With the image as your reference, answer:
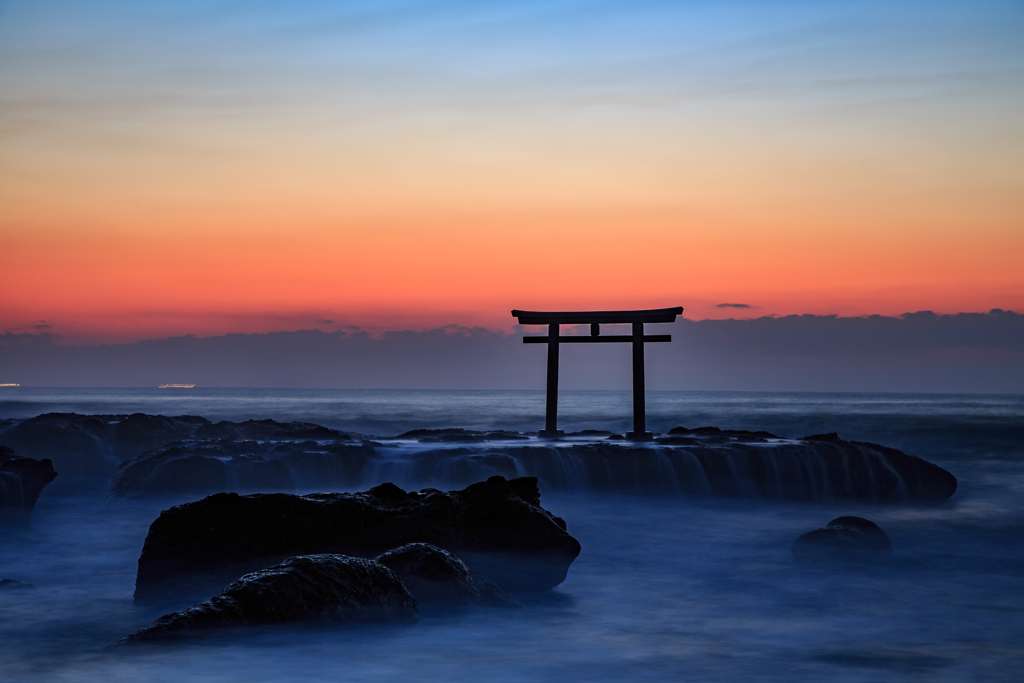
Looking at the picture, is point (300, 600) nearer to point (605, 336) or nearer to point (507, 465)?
point (507, 465)

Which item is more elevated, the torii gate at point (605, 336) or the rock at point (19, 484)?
the torii gate at point (605, 336)

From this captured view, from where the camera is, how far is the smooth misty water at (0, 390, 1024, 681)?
19.7 feet

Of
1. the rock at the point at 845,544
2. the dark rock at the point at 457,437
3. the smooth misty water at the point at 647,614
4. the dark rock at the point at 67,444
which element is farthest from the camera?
the dark rock at the point at 457,437

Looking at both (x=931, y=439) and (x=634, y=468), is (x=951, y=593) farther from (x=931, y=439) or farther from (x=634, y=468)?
(x=931, y=439)

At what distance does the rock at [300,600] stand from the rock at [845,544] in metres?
5.83

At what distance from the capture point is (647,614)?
8.18 meters

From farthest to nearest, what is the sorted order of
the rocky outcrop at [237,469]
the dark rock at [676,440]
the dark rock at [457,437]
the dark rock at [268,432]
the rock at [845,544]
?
the dark rock at [268,432]
the dark rock at [457,437]
the dark rock at [676,440]
the rocky outcrop at [237,469]
the rock at [845,544]

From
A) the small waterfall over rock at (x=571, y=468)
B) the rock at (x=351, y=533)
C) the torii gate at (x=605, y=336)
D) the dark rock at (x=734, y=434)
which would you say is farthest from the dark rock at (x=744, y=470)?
the rock at (x=351, y=533)

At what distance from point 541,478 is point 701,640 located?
7845mm

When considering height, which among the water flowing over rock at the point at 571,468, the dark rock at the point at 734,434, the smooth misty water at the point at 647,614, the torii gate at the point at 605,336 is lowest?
the smooth misty water at the point at 647,614

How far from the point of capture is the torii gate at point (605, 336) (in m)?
17.3

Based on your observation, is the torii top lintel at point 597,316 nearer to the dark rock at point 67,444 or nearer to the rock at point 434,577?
the dark rock at point 67,444

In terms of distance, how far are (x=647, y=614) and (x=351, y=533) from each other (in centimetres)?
302

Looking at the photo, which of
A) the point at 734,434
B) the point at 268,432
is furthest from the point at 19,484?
the point at 734,434
